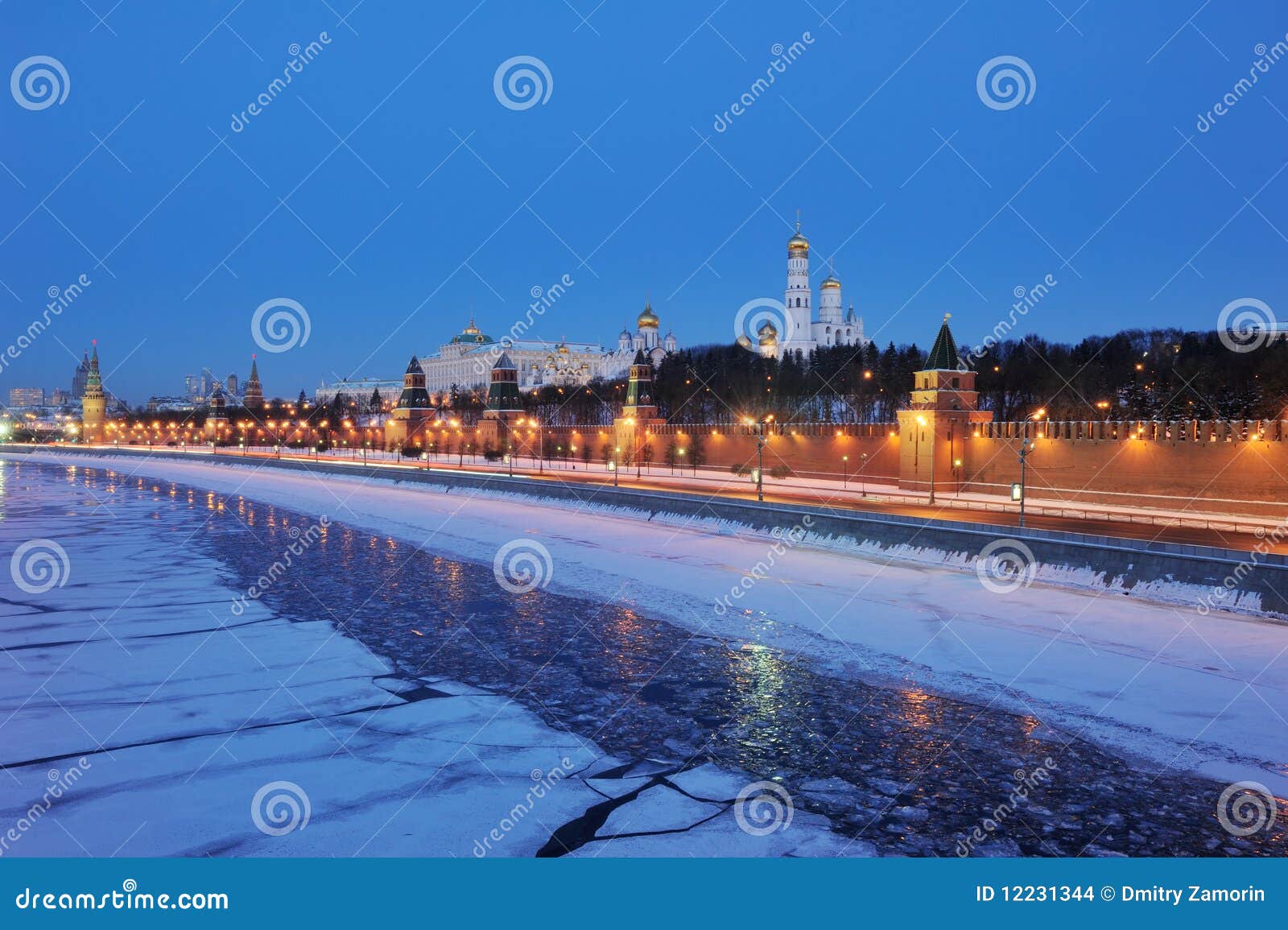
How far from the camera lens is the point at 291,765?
792 centimetres

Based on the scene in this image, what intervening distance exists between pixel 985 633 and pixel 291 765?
998 centimetres

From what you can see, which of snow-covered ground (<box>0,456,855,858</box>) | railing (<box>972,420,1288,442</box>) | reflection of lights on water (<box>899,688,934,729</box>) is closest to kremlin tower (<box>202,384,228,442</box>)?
railing (<box>972,420,1288,442</box>)

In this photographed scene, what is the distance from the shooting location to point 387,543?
Result: 24344 millimetres

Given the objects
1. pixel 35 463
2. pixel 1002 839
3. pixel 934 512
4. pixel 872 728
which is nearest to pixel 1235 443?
pixel 934 512

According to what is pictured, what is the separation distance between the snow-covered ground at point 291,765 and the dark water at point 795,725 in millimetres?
566

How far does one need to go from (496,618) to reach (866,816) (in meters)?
8.68

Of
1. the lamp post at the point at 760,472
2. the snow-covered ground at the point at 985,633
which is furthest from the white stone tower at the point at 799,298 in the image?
the snow-covered ground at the point at 985,633

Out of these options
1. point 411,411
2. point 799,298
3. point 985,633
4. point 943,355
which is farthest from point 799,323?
point 985,633

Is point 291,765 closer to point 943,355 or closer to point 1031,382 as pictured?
point 943,355

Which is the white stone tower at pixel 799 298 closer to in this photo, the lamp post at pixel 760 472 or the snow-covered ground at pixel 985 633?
the lamp post at pixel 760 472

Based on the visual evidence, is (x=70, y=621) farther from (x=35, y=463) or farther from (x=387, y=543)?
(x=35, y=463)

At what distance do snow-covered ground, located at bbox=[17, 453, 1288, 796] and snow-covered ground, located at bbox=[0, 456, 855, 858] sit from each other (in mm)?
4561

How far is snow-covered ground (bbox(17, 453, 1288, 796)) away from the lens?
9.66 metres

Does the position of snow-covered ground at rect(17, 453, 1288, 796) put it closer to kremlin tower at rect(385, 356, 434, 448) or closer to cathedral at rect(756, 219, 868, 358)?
kremlin tower at rect(385, 356, 434, 448)
